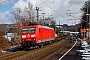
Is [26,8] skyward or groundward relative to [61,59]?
skyward

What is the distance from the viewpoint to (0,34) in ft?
134

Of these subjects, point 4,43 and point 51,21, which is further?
point 51,21

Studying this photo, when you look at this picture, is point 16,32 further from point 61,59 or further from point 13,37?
point 61,59

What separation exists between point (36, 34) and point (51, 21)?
286ft

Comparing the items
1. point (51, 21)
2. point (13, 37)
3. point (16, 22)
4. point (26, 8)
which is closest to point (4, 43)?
point (13, 37)

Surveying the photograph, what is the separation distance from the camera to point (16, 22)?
174 feet

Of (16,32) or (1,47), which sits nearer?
(1,47)

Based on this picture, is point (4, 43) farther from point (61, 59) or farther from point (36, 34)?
point (61, 59)

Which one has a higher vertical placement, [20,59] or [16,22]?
[16,22]

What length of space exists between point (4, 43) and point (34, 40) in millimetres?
10058

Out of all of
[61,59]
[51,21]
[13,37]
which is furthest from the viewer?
[51,21]

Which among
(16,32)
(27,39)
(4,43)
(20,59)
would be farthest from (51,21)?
(20,59)

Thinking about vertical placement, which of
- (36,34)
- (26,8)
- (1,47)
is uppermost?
(26,8)

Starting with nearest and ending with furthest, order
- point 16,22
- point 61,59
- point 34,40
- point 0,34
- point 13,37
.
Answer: point 61,59 → point 34,40 → point 0,34 → point 13,37 → point 16,22
